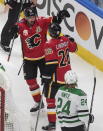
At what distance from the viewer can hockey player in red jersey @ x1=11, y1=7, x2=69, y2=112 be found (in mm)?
7254

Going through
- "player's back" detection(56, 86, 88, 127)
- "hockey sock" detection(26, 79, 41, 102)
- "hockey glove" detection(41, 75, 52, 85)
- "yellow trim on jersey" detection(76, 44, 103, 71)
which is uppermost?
"player's back" detection(56, 86, 88, 127)

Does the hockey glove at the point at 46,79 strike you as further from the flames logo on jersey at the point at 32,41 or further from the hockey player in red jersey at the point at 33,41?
the flames logo on jersey at the point at 32,41

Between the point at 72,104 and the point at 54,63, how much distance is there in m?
0.95

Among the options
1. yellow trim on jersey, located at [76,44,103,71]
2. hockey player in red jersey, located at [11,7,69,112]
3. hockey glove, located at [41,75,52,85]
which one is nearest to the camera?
hockey glove, located at [41,75,52,85]

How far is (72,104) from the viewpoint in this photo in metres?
5.88

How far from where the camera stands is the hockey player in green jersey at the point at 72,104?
19.3ft

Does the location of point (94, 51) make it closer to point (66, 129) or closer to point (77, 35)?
point (77, 35)

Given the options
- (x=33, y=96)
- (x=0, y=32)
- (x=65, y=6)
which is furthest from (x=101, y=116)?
(x=0, y=32)

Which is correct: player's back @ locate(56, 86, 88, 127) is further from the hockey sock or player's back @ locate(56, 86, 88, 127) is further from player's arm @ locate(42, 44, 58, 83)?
the hockey sock

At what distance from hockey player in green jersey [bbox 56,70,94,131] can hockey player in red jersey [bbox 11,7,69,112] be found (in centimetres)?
136

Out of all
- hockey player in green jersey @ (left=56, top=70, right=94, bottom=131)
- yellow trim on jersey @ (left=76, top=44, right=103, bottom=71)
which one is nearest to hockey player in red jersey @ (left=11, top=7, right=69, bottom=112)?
yellow trim on jersey @ (left=76, top=44, right=103, bottom=71)

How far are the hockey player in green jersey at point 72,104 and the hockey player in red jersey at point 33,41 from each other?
1.36 meters

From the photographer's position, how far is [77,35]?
342 inches

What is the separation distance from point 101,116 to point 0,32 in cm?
284
